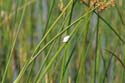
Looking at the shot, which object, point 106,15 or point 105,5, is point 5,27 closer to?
point 106,15

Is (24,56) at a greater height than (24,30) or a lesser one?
lesser

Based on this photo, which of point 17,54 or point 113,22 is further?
point 17,54

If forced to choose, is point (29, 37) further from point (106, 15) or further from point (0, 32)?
point (106, 15)

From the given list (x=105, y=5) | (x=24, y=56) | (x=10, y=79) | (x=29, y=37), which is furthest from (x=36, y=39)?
(x=105, y=5)

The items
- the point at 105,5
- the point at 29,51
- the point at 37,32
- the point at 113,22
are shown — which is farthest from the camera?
the point at 37,32

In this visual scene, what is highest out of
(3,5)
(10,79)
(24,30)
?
(3,5)

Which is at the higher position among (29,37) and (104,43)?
(29,37)

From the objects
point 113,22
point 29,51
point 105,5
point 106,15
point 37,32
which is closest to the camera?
point 105,5

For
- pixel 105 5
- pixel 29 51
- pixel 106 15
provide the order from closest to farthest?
pixel 105 5 < pixel 106 15 < pixel 29 51

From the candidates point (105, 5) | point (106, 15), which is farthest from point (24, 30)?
point (105, 5)
